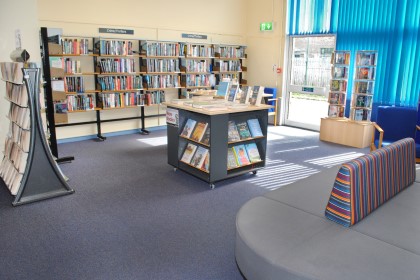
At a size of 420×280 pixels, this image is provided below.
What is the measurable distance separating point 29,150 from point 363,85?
5980 millimetres

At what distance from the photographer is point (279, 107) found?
902 cm

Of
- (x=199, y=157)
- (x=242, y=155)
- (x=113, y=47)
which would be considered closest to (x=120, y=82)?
(x=113, y=47)

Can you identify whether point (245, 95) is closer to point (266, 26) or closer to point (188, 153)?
point (188, 153)

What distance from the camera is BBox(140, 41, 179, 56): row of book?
7.46 meters

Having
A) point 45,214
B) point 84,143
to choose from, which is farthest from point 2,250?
point 84,143

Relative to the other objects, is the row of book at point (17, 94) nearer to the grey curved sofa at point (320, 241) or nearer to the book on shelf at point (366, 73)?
the grey curved sofa at point (320, 241)

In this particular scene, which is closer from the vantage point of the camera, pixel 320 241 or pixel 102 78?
pixel 320 241

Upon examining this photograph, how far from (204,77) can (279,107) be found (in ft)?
6.99

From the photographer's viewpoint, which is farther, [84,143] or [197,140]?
[84,143]

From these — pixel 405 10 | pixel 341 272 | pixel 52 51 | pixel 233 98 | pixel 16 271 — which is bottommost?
pixel 16 271

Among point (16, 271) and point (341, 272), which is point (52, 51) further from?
point (341, 272)

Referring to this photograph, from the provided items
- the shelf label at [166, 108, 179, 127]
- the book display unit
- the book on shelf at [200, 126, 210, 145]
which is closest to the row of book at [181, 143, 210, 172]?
the book display unit

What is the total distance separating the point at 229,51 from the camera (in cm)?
902

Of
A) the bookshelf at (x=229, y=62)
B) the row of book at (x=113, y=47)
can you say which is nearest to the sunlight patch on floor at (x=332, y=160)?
the bookshelf at (x=229, y=62)
